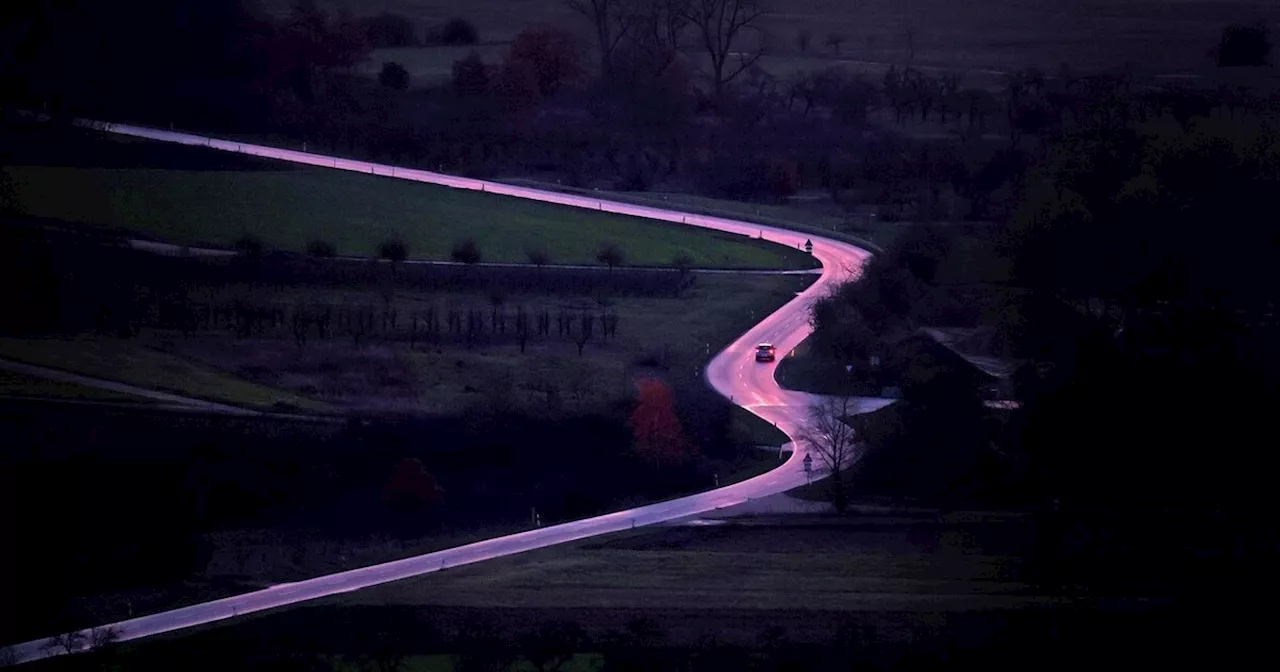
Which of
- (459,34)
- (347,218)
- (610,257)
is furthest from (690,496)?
(459,34)

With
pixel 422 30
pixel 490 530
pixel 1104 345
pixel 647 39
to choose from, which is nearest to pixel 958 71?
pixel 647 39

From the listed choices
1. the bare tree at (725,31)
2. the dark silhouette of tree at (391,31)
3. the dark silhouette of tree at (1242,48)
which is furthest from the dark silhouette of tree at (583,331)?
the dark silhouette of tree at (391,31)

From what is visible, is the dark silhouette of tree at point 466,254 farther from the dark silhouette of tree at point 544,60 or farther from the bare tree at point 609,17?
the bare tree at point 609,17

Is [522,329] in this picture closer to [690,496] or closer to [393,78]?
[690,496]

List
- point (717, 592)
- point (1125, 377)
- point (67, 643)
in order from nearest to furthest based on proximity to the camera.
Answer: point (67, 643) < point (717, 592) < point (1125, 377)

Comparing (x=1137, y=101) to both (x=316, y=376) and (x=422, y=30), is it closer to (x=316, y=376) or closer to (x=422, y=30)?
(x=316, y=376)

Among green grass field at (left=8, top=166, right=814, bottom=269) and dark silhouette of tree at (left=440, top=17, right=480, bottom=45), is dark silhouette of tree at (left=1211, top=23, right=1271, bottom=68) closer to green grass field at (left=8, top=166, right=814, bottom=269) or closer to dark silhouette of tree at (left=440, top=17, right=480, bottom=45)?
green grass field at (left=8, top=166, right=814, bottom=269)

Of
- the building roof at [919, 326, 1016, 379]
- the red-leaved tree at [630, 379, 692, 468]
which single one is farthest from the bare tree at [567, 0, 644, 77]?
the red-leaved tree at [630, 379, 692, 468]
